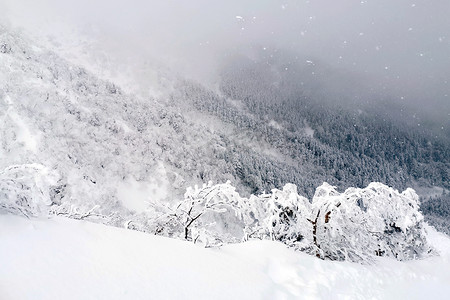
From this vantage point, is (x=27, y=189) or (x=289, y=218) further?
(x=289, y=218)

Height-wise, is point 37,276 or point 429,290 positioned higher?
point 37,276

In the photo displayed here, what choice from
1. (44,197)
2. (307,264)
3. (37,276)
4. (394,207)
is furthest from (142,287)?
(394,207)

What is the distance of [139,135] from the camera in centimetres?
5862

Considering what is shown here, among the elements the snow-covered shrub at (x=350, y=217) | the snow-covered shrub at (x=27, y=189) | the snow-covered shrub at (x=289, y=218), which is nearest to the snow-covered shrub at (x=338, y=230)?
the snow-covered shrub at (x=350, y=217)

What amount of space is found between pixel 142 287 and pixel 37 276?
1035 millimetres

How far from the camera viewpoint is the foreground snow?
3.05 m

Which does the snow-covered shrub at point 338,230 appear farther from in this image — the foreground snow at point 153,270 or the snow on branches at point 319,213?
the foreground snow at point 153,270

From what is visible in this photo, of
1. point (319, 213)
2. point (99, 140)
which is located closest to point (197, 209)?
point (319, 213)

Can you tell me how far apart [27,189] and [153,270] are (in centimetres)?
226

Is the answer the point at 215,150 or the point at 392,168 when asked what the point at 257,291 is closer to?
the point at 215,150

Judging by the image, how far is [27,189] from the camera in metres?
4.46

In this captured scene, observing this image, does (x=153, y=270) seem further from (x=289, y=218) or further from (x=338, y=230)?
(x=338, y=230)

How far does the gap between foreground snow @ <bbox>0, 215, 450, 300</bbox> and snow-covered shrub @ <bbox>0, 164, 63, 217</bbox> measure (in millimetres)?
215

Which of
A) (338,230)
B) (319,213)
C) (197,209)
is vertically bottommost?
→ (197,209)
